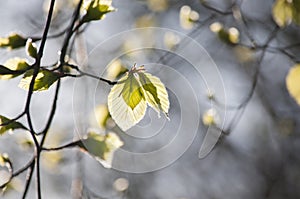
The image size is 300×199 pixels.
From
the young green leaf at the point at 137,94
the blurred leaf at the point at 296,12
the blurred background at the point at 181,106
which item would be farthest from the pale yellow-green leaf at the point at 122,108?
the blurred background at the point at 181,106

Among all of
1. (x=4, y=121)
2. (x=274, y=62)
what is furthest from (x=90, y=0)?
(x=274, y=62)

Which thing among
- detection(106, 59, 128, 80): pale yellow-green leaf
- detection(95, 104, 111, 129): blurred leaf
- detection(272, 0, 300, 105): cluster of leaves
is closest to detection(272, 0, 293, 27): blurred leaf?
detection(272, 0, 300, 105): cluster of leaves

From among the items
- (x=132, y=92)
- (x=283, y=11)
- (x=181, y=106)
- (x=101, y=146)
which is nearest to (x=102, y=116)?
(x=101, y=146)

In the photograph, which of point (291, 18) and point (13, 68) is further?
point (291, 18)

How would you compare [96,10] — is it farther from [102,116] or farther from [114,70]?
[102,116]

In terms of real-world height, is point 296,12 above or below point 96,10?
below
